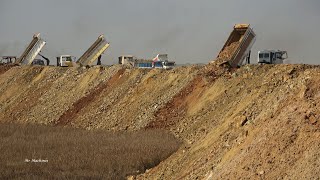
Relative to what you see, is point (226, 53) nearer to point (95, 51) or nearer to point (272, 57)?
point (272, 57)

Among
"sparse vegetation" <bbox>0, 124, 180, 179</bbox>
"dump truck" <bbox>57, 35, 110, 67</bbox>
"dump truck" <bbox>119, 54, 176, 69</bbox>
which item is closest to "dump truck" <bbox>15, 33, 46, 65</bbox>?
"dump truck" <bbox>57, 35, 110, 67</bbox>

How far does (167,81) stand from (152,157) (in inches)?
595

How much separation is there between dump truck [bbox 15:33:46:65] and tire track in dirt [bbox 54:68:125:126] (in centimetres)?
1747

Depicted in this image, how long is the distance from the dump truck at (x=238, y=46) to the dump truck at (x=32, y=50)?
1109 inches

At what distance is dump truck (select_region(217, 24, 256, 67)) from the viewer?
3120 cm

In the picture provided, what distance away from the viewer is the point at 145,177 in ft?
57.2

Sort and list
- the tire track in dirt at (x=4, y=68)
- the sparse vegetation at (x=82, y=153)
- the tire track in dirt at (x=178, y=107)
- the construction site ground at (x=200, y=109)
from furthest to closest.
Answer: the tire track in dirt at (x=4, y=68)
the tire track in dirt at (x=178, y=107)
the sparse vegetation at (x=82, y=153)
the construction site ground at (x=200, y=109)

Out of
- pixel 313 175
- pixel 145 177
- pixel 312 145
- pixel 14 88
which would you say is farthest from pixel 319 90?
pixel 14 88

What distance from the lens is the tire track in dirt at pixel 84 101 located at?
34.8m

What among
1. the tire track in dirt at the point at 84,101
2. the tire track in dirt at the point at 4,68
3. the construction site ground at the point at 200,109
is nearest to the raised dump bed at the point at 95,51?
the construction site ground at the point at 200,109

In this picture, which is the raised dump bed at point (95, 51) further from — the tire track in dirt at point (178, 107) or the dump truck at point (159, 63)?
the tire track in dirt at point (178, 107)

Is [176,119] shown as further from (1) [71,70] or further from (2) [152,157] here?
(1) [71,70]

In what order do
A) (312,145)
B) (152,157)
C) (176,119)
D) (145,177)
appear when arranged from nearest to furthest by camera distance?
(312,145) → (145,177) → (152,157) → (176,119)

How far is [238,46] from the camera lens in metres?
31.4
